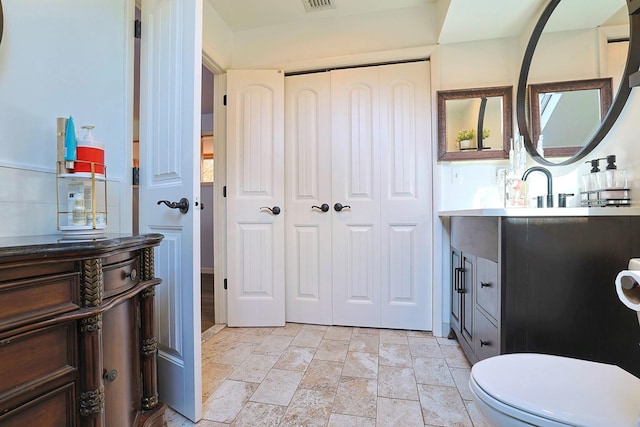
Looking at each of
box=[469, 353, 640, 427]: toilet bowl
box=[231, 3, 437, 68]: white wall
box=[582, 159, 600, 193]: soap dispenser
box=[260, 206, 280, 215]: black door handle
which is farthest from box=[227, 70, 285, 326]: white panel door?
box=[582, 159, 600, 193]: soap dispenser

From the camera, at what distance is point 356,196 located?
228cm

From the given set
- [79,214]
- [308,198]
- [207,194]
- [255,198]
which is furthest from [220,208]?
[207,194]

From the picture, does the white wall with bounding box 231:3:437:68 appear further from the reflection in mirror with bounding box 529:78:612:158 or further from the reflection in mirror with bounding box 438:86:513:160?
the reflection in mirror with bounding box 529:78:612:158

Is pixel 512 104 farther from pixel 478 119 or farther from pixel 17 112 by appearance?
pixel 17 112

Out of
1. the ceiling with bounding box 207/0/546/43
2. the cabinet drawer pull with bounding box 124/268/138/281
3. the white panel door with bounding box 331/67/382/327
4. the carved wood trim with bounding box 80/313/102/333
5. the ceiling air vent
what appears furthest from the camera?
the white panel door with bounding box 331/67/382/327

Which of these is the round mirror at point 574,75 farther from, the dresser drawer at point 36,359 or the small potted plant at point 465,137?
the dresser drawer at point 36,359

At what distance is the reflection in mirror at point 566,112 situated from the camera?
1.37 m

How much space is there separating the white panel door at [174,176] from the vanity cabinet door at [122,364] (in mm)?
256

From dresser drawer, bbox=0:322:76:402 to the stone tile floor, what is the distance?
78 centimetres

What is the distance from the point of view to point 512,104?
6.52 feet

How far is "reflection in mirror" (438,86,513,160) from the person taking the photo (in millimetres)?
1997

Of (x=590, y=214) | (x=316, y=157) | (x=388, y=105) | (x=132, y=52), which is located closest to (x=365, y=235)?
(x=316, y=157)

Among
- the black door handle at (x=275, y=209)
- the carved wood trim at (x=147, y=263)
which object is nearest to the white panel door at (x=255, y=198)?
the black door handle at (x=275, y=209)

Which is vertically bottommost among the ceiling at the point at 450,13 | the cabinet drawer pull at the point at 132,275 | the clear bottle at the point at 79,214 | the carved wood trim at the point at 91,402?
the carved wood trim at the point at 91,402
